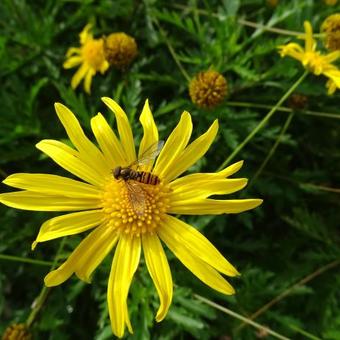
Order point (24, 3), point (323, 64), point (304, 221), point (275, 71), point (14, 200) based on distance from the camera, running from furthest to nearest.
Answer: point (24, 3) → point (304, 221) → point (275, 71) → point (323, 64) → point (14, 200)

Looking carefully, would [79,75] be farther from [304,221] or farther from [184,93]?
[304,221]

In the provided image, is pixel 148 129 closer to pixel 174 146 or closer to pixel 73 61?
pixel 174 146

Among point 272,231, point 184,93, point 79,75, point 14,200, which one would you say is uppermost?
point 14,200

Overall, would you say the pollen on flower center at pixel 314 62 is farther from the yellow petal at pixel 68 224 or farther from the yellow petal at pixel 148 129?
the yellow petal at pixel 68 224

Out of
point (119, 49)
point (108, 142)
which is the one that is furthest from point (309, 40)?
point (108, 142)

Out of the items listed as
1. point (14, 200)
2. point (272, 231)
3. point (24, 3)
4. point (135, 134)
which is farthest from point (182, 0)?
point (14, 200)

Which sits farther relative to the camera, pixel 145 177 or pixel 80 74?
pixel 80 74

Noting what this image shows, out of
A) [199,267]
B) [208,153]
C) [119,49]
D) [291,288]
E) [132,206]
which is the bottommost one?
[291,288]
